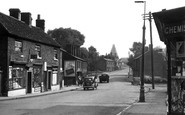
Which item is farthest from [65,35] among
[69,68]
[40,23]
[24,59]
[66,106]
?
[66,106]

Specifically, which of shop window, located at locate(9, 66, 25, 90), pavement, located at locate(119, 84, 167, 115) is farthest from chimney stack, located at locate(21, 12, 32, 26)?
pavement, located at locate(119, 84, 167, 115)

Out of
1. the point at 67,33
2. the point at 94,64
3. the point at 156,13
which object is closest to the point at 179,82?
the point at 156,13

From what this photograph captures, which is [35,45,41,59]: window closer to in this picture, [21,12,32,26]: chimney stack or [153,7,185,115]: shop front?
[21,12,32,26]: chimney stack

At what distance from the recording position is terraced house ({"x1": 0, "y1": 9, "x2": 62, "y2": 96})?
26.9 m

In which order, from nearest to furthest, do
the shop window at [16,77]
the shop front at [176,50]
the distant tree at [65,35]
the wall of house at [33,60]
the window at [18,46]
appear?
the shop front at [176,50]
the shop window at [16,77]
the wall of house at [33,60]
the window at [18,46]
the distant tree at [65,35]

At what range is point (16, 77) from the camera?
2856 cm

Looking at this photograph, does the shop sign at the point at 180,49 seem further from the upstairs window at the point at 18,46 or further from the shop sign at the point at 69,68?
the shop sign at the point at 69,68

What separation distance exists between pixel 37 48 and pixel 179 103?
28705mm

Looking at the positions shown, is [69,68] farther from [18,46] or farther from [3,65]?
[3,65]

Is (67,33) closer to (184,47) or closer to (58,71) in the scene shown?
(58,71)

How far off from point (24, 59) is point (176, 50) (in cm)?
2557

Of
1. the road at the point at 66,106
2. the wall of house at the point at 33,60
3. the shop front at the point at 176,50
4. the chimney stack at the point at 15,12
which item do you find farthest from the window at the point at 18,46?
the shop front at the point at 176,50

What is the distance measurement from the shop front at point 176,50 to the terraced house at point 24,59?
21.6 meters

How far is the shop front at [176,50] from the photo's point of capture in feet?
21.2
